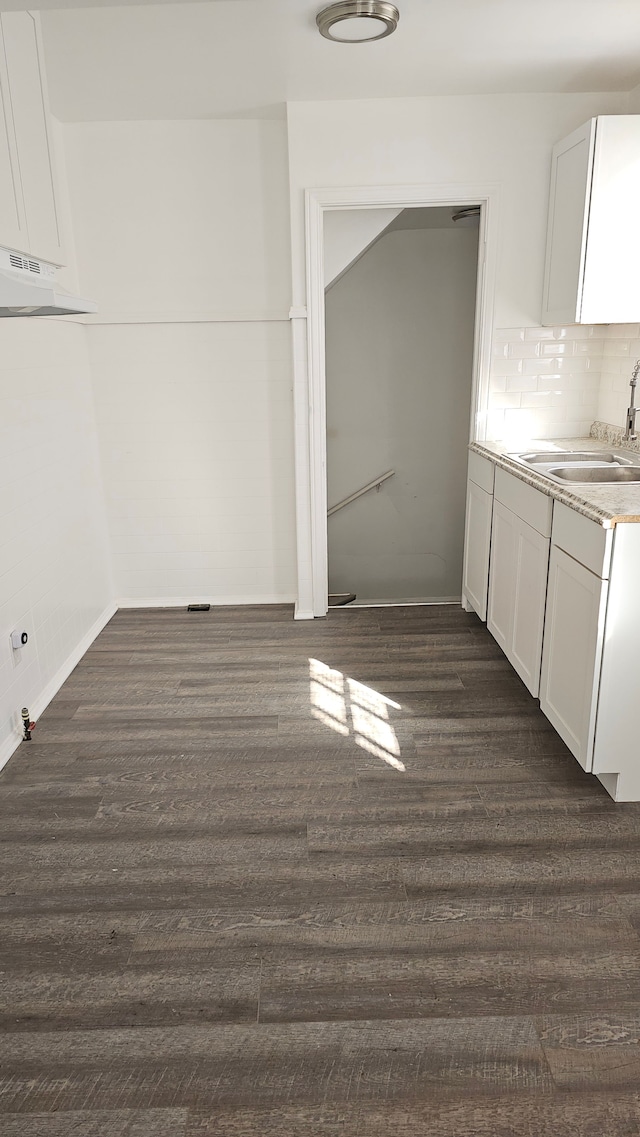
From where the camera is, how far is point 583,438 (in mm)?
4191

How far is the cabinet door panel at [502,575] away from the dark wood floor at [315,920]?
27 centimetres

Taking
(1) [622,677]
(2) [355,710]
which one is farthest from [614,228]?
(2) [355,710]

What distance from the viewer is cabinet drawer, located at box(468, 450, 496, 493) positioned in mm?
3802

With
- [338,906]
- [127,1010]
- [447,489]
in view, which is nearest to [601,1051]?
[338,906]

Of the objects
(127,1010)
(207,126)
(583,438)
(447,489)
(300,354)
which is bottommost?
(127,1010)

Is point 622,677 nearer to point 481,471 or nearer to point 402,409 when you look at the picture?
point 481,471

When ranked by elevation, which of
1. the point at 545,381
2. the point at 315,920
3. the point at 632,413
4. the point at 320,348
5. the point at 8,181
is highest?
the point at 8,181

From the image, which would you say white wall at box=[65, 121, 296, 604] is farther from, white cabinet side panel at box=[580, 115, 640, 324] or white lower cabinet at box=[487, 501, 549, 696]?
white cabinet side panel at box=[580, 115, 640, 324]

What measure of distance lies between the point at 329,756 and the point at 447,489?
331cm

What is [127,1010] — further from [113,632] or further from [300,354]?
[300,354]

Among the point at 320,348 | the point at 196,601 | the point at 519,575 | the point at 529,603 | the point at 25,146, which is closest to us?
the point at 25,146

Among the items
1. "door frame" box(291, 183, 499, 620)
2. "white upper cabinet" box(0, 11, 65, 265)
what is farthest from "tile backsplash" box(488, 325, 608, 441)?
"white upper cabinet" box(0, 11, 65, 265)

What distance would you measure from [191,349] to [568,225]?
206 cm

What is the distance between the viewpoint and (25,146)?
2.35 meters
